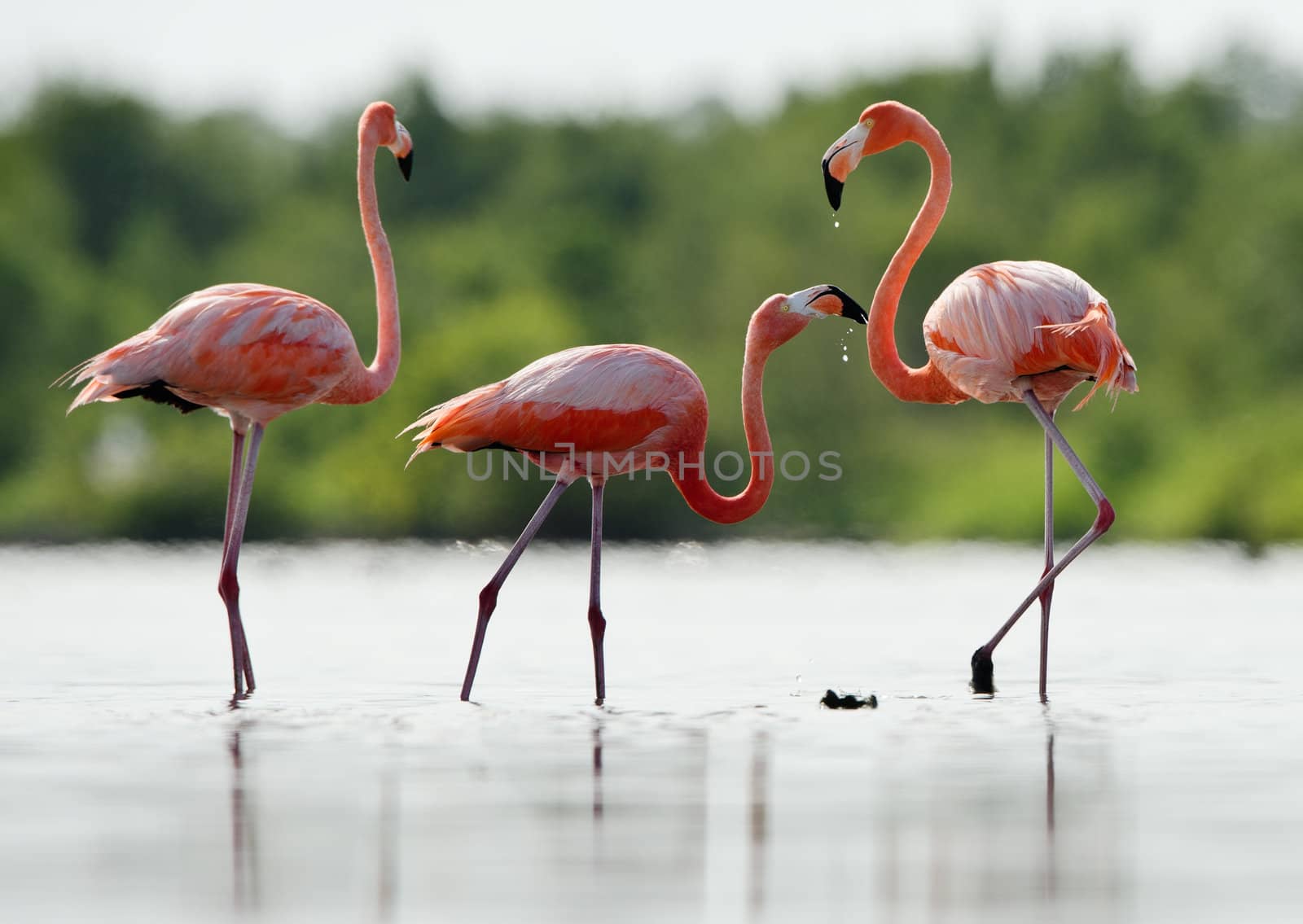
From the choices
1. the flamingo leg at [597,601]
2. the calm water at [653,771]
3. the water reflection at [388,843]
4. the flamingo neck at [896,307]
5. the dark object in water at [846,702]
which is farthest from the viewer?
the flamingo neck at [896,307]

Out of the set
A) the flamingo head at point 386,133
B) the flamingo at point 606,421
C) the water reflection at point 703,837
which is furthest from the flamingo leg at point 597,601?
the flamingo head at point 386,133

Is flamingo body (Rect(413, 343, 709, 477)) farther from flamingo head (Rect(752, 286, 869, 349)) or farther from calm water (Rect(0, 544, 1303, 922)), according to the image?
calm water (Rect(0, 544, 1303, 922))

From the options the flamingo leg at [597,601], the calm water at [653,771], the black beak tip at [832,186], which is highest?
the black beak tip at [832,186]

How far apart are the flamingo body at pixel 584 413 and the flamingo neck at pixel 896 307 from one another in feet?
4.10

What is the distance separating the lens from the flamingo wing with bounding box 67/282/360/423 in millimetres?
8938

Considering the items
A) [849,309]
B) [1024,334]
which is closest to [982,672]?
[1024,334]

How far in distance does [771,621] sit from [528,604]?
85.1 inches

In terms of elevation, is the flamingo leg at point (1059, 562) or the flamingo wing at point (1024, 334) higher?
the flamingo wing at point (1024, 334)

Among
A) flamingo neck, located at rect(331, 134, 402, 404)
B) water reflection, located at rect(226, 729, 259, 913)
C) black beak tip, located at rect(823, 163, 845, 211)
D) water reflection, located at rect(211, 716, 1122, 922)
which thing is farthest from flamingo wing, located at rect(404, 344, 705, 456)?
water reflection, located at rect(226, 729, 259, 913)

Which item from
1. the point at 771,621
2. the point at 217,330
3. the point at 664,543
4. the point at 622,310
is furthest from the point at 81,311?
the point at 217,330

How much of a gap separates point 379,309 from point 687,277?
2301 centimetres

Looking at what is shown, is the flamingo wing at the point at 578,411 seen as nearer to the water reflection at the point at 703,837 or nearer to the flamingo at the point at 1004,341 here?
the flamingo at the point at 1004,341

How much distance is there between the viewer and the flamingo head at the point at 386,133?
9.90 m

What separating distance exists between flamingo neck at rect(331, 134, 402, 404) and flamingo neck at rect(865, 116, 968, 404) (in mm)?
2268
